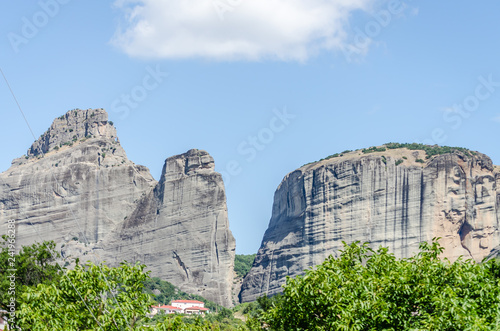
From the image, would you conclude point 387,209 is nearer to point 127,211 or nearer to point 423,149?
point 423,149

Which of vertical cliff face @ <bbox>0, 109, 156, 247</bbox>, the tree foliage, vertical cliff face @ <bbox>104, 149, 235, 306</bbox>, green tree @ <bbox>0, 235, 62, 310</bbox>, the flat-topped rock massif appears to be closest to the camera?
the tree foliage

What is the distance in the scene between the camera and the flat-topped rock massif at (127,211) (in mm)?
161087

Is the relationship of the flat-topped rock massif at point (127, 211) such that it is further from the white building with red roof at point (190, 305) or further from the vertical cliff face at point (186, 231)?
the white building with red roof at point (190, 305)

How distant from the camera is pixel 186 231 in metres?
164

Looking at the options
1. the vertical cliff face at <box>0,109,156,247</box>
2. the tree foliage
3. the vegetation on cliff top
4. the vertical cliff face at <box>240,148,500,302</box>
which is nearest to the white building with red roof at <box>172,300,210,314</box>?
the vertical cliff face at <box>240,148,500,302</box>

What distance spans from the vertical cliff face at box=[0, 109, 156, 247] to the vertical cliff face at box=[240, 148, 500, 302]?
34214 millimetres

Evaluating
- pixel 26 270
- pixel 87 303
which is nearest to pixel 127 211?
pixel 26 270

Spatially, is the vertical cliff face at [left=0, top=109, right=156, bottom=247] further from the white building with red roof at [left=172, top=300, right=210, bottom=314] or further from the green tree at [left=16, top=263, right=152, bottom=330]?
the green tree at [left=16, top=263, right=152, bottom=330]

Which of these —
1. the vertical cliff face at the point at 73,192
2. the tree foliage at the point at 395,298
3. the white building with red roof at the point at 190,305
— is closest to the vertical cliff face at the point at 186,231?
the vertical cliff face at the point at 73,192

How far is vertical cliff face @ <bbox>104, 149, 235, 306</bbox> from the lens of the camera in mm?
159750

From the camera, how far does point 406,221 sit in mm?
148250

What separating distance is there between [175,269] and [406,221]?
46.5 meters

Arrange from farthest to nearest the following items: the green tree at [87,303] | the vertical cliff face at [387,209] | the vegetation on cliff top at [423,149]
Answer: the vegetation on cliff top at [423,149] < the vertical cliff face at [387,209] < the green tree at [87,303]

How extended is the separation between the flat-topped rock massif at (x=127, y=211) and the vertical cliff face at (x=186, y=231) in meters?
0.20
